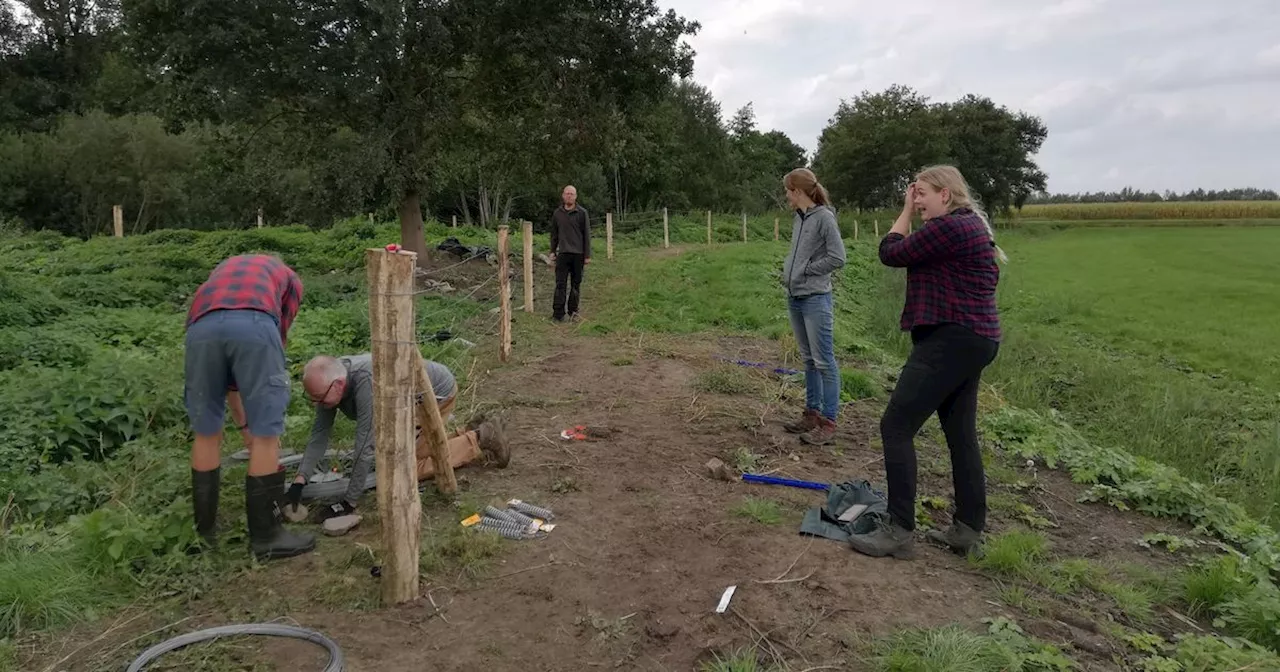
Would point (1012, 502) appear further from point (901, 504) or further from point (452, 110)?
point (452, 110)

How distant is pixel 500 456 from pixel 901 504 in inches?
97.3

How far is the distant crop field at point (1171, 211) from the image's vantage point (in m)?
59.3

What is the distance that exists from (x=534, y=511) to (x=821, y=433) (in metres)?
2.49

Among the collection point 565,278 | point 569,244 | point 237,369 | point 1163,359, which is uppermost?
point 569,244

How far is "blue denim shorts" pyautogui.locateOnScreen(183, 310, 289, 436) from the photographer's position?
12.1 ft

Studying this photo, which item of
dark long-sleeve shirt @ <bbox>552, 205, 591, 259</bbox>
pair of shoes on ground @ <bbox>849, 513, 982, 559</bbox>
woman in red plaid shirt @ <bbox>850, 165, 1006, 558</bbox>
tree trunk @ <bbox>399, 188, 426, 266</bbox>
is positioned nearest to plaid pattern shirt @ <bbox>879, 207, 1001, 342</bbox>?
woman in red plaid shirt @ <bbox>850, 165, 1006, 558</bbox>

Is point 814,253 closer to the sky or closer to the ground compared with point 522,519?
closer to the sky

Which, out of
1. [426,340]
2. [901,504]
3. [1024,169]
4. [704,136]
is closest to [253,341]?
[901,504]

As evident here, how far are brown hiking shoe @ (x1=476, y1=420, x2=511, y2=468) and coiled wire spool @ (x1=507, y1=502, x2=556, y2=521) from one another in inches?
24.7

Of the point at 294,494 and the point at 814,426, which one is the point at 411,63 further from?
the point at 294,494

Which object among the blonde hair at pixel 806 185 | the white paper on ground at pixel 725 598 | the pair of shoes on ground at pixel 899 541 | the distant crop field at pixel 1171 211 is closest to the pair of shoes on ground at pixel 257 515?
the white paper on ground at pixel 725 598

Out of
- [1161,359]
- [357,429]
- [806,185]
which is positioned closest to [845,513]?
[806,185]

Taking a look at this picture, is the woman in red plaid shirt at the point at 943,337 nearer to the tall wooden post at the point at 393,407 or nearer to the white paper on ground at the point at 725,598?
the white paper on ground at the point at 725,598

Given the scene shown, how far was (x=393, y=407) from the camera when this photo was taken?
339 cm
